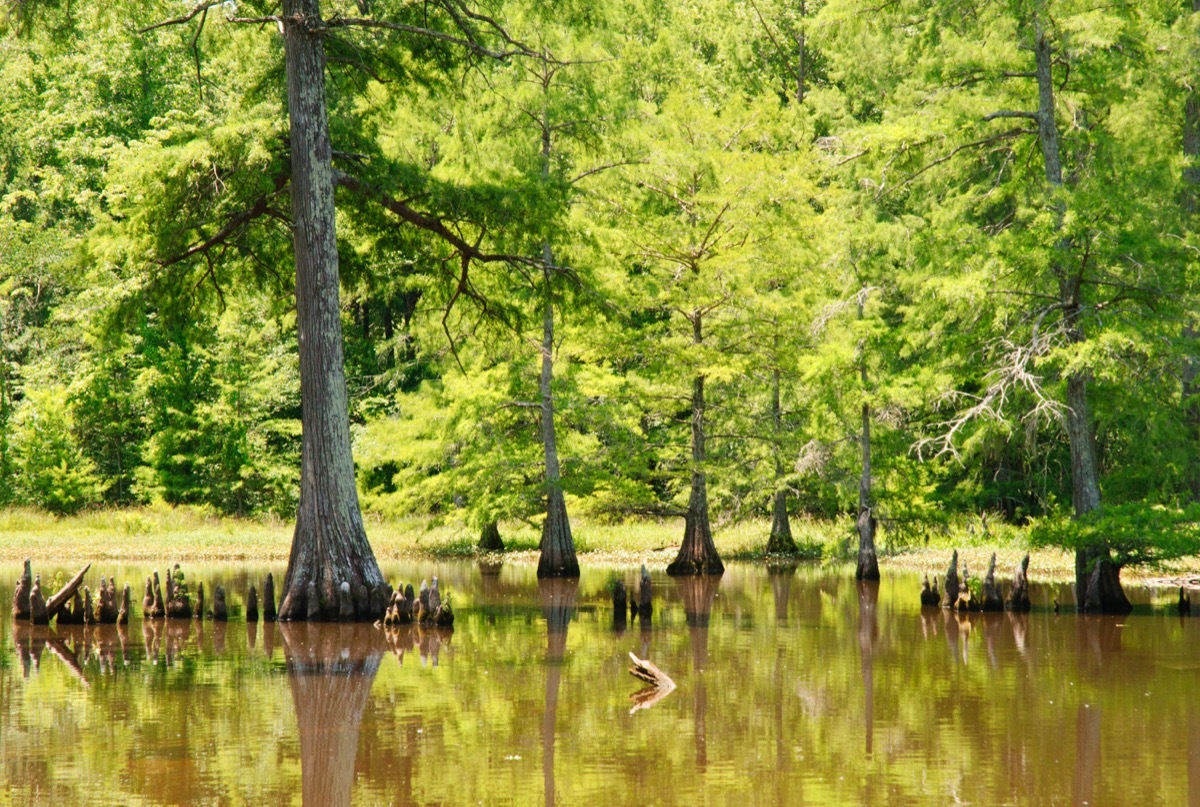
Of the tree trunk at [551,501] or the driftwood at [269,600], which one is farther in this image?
the tree trunk at [551,501]

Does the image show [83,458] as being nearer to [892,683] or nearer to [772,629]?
[772,629]

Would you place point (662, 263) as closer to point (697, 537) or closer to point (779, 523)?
point (697, 537)

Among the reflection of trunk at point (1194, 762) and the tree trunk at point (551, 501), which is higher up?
the tree trunk at point (551, 501)

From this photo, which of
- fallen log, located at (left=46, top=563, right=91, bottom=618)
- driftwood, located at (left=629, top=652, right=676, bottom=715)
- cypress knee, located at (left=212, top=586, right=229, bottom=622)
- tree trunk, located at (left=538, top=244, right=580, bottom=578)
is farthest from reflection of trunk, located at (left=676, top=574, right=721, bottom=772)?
fallen log, located at (left=46, top=563, right=91, bottom=618)

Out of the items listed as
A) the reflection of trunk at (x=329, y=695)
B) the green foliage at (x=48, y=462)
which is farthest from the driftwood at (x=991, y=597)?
the green foliage at (x=48, y=462)

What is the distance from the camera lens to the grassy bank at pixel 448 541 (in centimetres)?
2561

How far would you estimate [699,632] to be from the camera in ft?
48.1

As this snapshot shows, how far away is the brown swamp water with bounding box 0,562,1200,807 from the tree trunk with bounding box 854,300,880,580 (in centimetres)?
612

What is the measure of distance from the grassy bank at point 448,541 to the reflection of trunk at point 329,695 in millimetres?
12458

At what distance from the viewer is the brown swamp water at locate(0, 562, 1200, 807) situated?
24.6 feet

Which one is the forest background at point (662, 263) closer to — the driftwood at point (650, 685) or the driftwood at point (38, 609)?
the driftwood at point (38, 609)

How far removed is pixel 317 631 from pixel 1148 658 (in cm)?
892

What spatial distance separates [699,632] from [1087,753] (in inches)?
261

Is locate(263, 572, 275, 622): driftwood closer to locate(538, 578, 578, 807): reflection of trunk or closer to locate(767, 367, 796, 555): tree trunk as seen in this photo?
locate(538, 578, 578, 807): reflection of trunk
